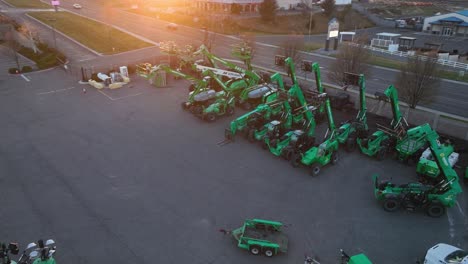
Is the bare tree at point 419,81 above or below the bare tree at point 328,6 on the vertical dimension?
below

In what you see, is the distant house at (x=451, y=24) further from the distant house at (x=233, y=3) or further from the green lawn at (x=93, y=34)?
the green lawn at (x=93, y=34)

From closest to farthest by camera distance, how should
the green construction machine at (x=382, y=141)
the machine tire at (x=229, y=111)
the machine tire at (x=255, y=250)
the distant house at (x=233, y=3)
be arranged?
the machine tire at (x=255, y=250)
the green construction machine at (x=382, y=141)
the machine tire at (x=229, y=111)
the distant house at (x=233, y=3)

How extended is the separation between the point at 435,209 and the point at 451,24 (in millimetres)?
70227

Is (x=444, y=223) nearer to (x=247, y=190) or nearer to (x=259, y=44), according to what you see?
(x=247, y=190)

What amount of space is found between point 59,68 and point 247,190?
3301 cm

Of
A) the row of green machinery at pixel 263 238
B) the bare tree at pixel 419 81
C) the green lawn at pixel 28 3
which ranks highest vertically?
the green lawn at pixel 28 3

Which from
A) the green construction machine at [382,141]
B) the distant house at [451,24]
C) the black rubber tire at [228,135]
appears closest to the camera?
the green construction machine at [382,141]

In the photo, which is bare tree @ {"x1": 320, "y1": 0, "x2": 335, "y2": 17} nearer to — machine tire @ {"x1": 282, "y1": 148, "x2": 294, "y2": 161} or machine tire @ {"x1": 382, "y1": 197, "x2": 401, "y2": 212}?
machine tire @ {"x1": 282, "y1": 148, "x2": 294, "y2": 161}

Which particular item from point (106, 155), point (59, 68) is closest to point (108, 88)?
point (59, 68)

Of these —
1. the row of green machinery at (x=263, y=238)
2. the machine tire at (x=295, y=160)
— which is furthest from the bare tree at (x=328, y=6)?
the row of green machinery at (x=263, y=238)

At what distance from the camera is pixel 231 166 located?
66.8 feet

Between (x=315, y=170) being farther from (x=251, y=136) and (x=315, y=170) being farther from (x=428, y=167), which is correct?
(x=428, y=167)

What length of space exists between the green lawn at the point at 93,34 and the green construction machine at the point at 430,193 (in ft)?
144

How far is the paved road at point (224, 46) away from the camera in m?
33.5
